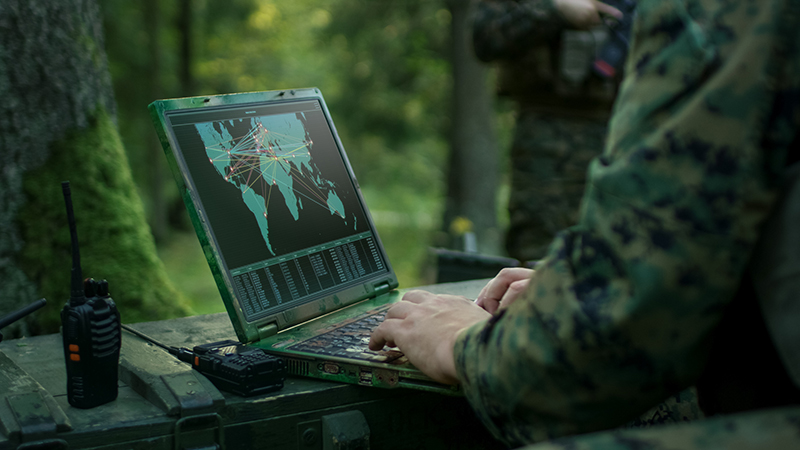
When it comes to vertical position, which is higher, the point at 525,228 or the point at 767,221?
the point at 767,221

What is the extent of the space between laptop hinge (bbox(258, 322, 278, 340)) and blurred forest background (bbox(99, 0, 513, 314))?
15.5ft

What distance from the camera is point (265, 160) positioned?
6.04 ft

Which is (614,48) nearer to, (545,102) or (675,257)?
(545,102)

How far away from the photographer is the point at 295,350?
155 centimetres

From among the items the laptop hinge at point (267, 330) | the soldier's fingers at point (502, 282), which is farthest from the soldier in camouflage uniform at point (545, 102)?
the laptop hinge at point (267, 330)

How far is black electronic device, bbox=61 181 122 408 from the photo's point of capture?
4.34 ft

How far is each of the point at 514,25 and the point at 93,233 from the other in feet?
10.2

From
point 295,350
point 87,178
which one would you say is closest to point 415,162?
point 87,178

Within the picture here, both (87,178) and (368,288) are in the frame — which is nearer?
(368,288)

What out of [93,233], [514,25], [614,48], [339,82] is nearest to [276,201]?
[93,233]

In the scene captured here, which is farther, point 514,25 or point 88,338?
point 514,25

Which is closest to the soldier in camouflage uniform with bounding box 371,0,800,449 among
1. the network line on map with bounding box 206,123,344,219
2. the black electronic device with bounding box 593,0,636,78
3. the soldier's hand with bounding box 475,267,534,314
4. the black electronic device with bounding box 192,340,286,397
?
the black electronic device with bounding box 192,340,286,397

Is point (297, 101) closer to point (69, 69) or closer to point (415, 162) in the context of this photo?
point (69, 69)

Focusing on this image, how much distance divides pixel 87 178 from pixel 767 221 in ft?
7.75
